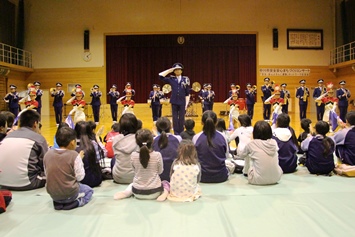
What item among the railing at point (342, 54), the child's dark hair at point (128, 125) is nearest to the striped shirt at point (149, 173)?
the child's dark hair at point (128, 125)

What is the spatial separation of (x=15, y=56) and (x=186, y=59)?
9567 mm

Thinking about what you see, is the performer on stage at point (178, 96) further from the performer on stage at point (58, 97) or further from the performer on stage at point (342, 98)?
the performer on stage at point (342, 98)

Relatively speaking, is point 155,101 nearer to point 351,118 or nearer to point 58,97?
point 58,97

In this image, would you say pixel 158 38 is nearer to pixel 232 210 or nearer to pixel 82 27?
pixel 82 27

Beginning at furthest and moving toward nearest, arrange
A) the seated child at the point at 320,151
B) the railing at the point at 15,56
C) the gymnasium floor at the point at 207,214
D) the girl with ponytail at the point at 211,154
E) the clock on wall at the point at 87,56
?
the clock on wall at the point at 87,56 < the railing at the point at 15,56 < the seated child at the point at 320,151 < the girl with ponytail at the point at 211,154 < the gymnasium floor at the point at 207,214

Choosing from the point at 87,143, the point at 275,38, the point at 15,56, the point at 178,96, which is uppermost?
the point at 275,38

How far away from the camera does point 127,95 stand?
40.1 ft

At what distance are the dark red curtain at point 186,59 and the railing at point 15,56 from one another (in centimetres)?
458

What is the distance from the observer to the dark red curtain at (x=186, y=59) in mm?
18969

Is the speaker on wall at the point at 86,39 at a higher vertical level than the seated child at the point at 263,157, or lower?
higher

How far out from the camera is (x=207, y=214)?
3.25m

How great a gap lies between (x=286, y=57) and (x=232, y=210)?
17.1m

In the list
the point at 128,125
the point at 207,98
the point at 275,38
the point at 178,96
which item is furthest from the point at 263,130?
the point at 275,38

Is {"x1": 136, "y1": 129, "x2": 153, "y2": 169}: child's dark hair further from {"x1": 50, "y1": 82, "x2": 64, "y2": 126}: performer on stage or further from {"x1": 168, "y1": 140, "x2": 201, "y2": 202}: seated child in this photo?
{"x1": 50, "y1": 82, "x2": 64, "y2": 126}: performer on stage
